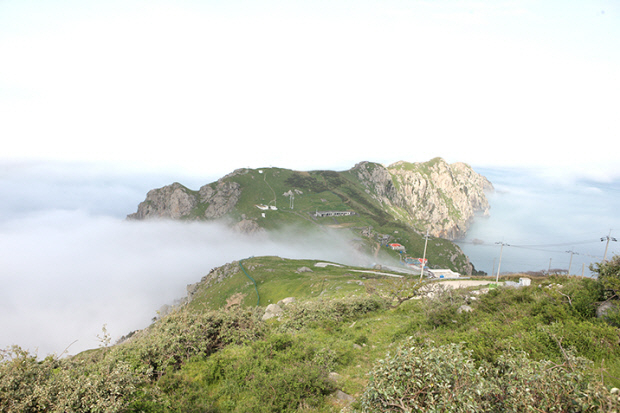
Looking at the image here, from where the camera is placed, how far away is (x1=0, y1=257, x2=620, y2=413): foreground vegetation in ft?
17.1

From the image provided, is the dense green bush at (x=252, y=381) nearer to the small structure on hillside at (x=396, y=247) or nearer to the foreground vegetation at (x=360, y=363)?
the foreground vegetation at (x=360, y=363)

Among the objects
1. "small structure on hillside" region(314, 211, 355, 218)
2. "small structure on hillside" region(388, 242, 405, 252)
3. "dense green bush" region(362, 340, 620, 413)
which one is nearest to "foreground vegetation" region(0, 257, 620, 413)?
"dense green bush" region(362, 340, 620, 413)

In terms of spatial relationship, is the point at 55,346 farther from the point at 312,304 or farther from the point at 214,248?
the point at 312,304

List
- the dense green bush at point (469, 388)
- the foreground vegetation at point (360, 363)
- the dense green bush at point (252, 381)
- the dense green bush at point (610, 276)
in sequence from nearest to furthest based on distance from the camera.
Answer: the dense green bush at point (469, 388) < the foreground vegetation at point (360, 363) < the dense green bush at point (252, 381) < the dense green bush at point (610, 276)

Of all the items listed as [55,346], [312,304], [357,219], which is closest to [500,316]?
[312,304]

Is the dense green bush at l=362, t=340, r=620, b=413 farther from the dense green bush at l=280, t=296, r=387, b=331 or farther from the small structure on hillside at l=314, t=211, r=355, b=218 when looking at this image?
the small structure on hillside at l=314, t=211, r=355, b=218

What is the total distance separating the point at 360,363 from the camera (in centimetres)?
1273

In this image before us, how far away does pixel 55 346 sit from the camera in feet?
490

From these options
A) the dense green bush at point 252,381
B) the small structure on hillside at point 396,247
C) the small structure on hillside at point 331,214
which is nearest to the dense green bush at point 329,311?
the dense green bush at point 252,381

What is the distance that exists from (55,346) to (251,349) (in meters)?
205

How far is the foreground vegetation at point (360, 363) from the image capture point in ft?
17.1

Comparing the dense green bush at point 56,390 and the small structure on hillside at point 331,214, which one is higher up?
the dense green bush at point 56,390

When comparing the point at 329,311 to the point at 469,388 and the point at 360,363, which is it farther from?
the point at 469,388

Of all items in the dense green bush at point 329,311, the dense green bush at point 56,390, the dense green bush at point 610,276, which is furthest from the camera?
the dense green bush at point 329,311
